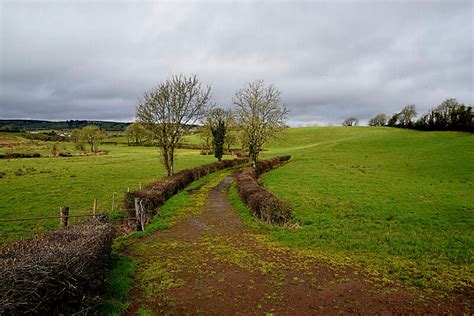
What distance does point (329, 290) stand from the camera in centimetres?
735

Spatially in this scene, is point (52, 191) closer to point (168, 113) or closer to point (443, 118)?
point (168, 113)

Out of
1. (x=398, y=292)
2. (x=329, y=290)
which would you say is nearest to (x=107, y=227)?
(x=329, y=290)

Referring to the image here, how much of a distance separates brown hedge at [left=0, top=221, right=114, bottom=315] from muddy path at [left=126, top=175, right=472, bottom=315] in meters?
1.21

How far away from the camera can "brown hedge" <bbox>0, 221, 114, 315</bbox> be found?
471 centimetres

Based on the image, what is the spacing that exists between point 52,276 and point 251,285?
474 centimetres

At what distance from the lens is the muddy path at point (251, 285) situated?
259 inches

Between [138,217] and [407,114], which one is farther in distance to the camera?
[407,114]

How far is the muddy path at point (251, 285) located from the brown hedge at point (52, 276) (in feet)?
3.98

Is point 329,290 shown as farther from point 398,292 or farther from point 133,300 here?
point 133,300

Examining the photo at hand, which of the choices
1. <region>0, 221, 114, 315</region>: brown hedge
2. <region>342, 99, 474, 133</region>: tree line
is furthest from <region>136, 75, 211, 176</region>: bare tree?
<region>342, 99, 474, 133</region>: tree line

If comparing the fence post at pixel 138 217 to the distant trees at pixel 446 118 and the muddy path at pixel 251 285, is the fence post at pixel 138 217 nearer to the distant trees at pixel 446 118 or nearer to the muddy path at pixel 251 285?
the muddy path at pixel 251 285

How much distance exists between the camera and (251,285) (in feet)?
25.2

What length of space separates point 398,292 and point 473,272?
116 inches

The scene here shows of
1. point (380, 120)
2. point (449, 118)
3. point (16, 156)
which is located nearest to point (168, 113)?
point (16, 156)
